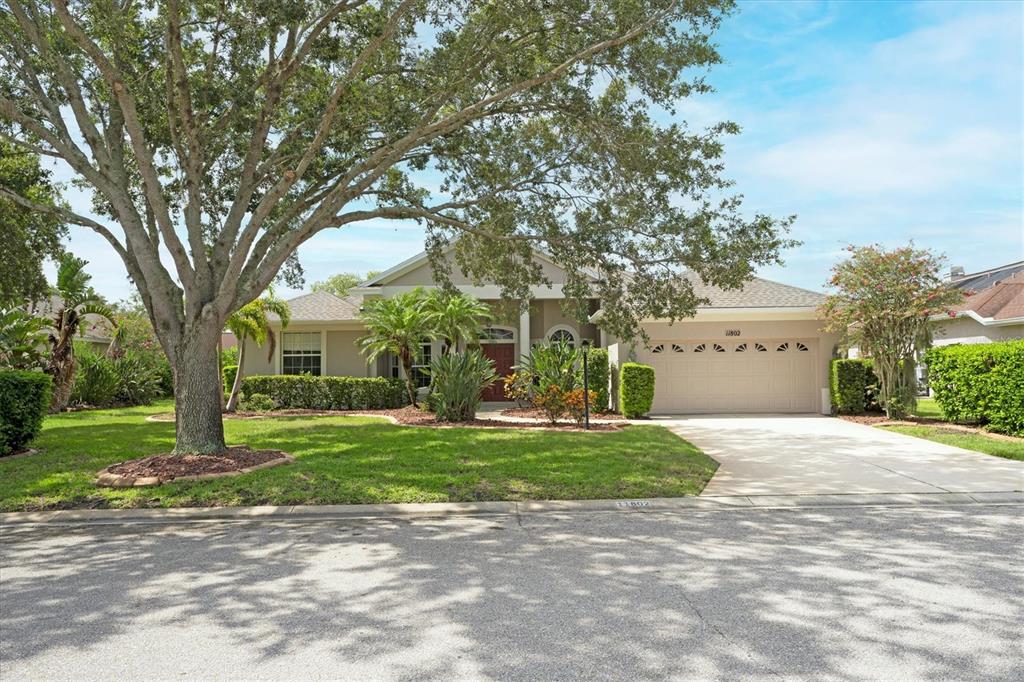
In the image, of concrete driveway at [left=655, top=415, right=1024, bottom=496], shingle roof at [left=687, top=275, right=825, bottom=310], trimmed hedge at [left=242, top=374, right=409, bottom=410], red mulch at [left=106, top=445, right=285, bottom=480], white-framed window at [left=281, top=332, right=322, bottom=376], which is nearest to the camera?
concrete driveway at [left=655, top=415, right=1024, bottom=496]

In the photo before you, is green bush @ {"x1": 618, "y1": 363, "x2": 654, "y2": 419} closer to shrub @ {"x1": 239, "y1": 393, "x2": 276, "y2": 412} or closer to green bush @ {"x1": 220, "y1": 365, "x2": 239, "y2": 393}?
shrub @ {"x1": 239, "y1": 393, "x2": 276, "y2": 412}

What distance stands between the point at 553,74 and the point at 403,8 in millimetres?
2199

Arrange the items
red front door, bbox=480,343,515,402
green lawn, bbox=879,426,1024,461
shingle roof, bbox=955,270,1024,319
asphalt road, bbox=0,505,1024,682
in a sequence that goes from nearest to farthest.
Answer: asphalt road, bbox=0,505,1024,682
green lawn, bbox=879,426,1024,461
shingle roof, bbox=955,270,1024,319
red front door, bbox=480,343,515,402

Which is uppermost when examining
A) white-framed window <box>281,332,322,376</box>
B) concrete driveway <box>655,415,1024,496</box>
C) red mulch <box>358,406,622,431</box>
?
white-framed window <box>281,332,322,376</box>

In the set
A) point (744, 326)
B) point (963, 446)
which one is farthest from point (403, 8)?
point (744, 326)

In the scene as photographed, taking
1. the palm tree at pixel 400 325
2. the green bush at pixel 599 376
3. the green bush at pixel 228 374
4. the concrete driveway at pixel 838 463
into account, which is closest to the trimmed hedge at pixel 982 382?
the concrete driveway at pixel 838 463

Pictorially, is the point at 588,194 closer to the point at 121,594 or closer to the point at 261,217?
the point at 261,217

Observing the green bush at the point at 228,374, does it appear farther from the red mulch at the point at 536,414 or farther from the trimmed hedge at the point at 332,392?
the red mulch at the point at 536,414

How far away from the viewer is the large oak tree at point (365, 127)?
10094 millimetres

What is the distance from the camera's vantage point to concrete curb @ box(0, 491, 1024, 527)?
7.70 meters

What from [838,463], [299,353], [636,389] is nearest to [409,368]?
[636,389]

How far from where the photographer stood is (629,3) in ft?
30.3

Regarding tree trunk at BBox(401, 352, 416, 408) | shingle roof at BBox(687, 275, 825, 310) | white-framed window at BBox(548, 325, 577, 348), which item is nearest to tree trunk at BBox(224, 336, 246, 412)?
tree trunk at BBox(401, 352, 416, 408)

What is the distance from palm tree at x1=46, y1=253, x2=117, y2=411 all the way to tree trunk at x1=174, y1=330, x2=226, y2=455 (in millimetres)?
11063
